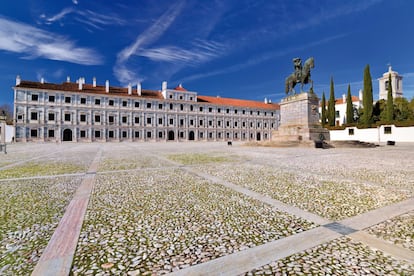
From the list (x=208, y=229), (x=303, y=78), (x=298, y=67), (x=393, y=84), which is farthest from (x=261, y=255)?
(x=393, y=84)

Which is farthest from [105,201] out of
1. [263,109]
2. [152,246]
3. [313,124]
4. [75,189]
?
[263,109]

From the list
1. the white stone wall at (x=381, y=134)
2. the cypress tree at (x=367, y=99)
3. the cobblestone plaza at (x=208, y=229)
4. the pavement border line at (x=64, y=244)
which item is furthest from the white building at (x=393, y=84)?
the pavement border line at (x=64, y=244)

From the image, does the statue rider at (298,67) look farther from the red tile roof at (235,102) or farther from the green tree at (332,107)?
the red tile roof at (235,102)

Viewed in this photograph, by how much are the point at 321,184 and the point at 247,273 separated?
3.94m

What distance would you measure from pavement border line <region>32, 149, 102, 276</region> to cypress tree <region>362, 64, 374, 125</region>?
140 ft

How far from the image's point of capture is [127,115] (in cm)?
4644

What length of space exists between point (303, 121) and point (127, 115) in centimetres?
3883

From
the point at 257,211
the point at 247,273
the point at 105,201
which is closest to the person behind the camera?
the point at 247,273

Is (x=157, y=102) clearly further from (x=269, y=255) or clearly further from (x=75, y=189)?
(x=269, y=255)

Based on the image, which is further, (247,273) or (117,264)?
(117,264)

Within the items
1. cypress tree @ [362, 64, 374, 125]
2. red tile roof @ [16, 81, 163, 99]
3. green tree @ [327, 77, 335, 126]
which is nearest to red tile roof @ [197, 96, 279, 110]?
red tile roof @ [16, 81, 163, 99]

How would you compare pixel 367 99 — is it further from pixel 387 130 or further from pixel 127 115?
pixel 127 115

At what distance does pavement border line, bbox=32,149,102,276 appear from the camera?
1.78 m

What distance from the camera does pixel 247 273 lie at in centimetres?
172
